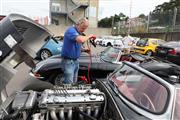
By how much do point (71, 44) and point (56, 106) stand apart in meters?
2.50

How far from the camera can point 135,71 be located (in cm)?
371

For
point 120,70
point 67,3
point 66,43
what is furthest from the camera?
point 67,3

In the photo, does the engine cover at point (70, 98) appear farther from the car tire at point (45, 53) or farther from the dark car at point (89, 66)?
the car tire at point (45, 53)

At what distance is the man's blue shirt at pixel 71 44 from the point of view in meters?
5.40

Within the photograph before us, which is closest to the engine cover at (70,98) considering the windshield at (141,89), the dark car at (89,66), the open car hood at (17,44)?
the windshield at (141,89)

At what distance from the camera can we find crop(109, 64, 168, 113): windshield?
2.89m

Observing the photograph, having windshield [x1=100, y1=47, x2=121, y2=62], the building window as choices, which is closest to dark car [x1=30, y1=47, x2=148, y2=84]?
windshield [x1=100, y1=47, x2=121, y2=62]

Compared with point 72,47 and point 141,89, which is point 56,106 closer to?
point 141,89

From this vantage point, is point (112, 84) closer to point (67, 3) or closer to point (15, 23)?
point (15, 23)

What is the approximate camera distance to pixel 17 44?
3129 mm

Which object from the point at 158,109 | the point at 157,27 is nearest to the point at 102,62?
the point at 158,109

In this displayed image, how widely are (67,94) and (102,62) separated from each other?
3.89 m

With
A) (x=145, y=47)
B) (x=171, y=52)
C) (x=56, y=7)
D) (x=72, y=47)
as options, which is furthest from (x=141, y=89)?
(x=56, y=7)

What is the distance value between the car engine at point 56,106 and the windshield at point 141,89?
0.33m
